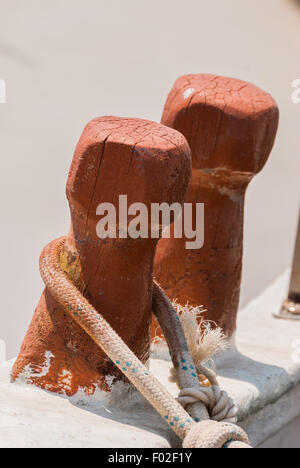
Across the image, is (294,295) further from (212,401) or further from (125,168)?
(125,168)

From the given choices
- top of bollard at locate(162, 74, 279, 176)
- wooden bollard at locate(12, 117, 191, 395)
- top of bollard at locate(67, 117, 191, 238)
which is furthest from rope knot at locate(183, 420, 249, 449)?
top of bollard at locate(162, 74, 279, 176)

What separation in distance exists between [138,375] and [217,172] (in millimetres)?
466

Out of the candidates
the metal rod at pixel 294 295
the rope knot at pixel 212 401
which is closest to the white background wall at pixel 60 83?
the metal rod at pixel 294 295

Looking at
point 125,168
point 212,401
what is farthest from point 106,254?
point 212,401

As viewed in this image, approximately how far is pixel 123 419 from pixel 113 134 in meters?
0.43

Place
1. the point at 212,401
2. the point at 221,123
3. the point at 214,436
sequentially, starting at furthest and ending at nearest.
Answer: the point at 221,123, the point at 212,401, the point at 214,436

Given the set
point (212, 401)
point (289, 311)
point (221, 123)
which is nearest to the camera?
point (212, 401)

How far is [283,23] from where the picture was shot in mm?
3363

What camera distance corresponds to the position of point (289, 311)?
2016mm

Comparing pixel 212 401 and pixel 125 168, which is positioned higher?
pixel 125 168

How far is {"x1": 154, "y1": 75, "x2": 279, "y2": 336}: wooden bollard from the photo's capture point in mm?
1288

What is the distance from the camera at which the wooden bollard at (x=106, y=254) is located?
101cm

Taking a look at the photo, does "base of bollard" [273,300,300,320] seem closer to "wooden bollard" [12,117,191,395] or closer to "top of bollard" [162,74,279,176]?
"top of bollard" [162,74,279,176]
